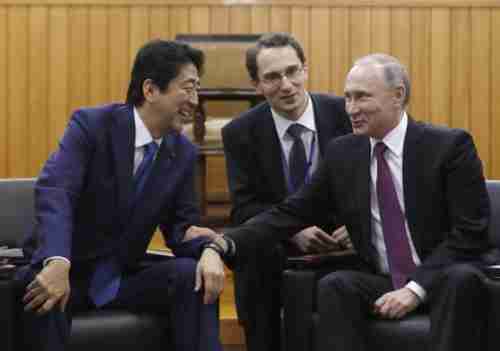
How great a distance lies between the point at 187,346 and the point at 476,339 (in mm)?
497

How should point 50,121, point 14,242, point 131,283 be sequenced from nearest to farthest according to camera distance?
1. point 131,283
2. point 14,242
3. point 50,121

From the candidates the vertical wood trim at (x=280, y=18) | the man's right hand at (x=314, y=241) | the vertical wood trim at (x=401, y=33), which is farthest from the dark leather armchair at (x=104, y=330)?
the vertical wood trim at (x=401, y=33)

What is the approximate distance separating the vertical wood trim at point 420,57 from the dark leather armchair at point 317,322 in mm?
2109

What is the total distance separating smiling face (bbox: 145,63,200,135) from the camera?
1.72 m

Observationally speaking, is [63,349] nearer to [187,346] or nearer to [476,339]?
[187,346]

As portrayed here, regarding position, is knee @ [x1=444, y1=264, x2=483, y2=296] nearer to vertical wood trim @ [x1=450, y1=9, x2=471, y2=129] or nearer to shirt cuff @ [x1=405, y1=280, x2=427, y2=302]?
shirt cuff @ [x1=405, y1=280, x2=427, y2=302]

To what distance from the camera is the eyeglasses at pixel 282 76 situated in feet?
6.34

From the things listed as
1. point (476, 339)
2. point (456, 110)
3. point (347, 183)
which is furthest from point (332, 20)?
point (476, 339)

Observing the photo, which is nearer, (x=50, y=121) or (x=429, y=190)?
(x=429, y=190)

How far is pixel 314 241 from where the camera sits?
1800mm

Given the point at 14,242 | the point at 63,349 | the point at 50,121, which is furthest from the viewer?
the point at 50,121

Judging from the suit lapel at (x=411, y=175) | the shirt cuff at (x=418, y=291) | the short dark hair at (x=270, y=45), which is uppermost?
the short dark hair at (x=270, y=45)

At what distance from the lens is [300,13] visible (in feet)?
12.1

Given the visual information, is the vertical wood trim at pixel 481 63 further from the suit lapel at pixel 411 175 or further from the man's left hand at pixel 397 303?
the man's left hand at pixel 397 303
